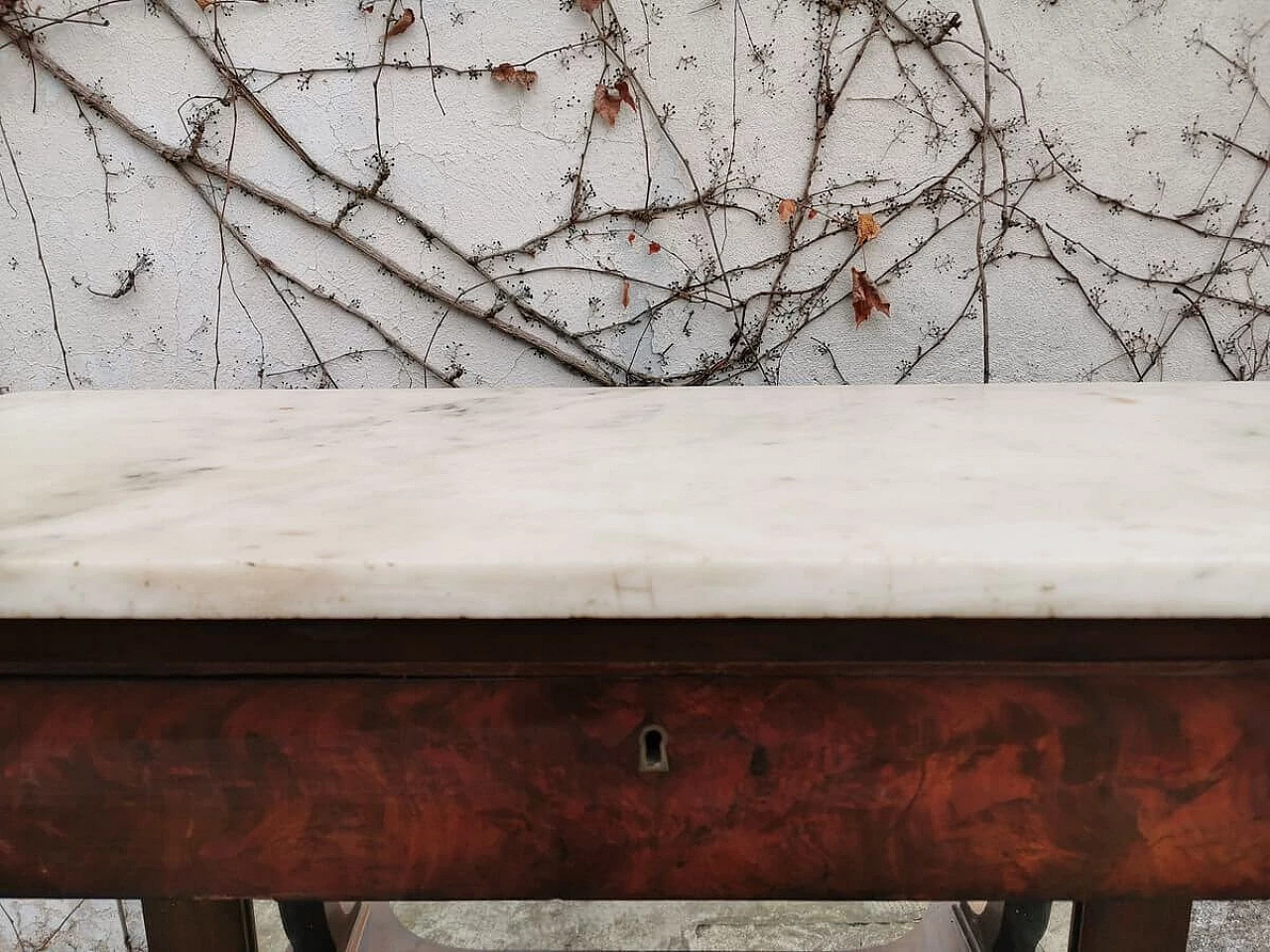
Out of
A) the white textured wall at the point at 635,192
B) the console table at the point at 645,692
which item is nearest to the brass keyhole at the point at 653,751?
the console table at the point at 645,692

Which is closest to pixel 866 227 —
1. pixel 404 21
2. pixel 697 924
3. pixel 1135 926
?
pixel 404 21

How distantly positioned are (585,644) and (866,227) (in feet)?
2.92

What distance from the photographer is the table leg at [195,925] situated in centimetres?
76

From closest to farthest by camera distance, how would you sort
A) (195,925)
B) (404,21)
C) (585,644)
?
(585,644)
(195,925)
(404,21)

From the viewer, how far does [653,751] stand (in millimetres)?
438

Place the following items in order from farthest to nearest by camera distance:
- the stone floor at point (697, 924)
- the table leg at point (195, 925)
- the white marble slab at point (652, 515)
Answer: the stone floor at point (697, 924) → the table leg at point (195, 925) → the white marble slab at point (652, 515)

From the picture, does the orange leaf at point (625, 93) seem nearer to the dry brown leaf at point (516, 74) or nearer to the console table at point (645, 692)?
the dry brown leaf at point (516, 74)

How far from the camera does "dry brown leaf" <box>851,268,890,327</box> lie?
3.80ft

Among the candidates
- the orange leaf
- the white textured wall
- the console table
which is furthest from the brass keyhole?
the orange leaf

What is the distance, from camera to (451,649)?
419 mm

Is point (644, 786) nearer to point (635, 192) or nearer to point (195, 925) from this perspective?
point (195, 925)

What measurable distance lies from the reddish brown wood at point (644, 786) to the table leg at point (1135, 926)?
0.74 feet

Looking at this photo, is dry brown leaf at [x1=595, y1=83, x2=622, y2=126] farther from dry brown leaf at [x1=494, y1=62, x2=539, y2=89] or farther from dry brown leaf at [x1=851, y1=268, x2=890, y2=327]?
dry brown leaf at [x1=851, y1=268, x2=890, y2=327]

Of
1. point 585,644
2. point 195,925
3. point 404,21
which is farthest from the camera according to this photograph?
point 404,21
